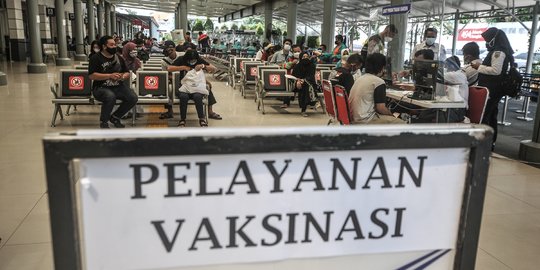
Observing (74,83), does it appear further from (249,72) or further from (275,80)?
(249,72)

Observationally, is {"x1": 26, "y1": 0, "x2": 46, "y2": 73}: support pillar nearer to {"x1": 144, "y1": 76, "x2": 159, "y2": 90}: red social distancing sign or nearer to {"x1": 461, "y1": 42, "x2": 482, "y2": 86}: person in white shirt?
{"x1": 144, "y1": 76, "x2": 159, "y2": 90}: red social distancing sign

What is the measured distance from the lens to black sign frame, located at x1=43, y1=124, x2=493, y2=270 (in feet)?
3.73

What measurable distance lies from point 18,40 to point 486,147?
2546 cm

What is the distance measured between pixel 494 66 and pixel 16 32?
22.3m

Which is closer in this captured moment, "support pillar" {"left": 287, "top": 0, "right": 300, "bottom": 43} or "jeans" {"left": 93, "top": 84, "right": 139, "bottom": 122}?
"jeans" {"left": 93, "top": 84, "right": 139, "bottom": 122}

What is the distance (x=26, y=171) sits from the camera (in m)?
5.00

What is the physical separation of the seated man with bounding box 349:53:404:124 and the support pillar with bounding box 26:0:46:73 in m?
14.2

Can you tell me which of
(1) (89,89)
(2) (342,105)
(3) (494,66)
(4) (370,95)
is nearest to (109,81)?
(1) (89,89)

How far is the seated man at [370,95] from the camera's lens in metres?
5.06

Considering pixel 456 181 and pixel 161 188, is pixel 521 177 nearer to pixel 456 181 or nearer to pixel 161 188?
pixel 456 181

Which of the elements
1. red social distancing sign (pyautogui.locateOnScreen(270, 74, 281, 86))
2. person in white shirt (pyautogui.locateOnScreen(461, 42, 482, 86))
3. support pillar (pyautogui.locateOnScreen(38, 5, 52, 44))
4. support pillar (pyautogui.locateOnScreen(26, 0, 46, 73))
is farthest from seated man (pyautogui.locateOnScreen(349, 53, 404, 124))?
support pillar (pyautogui.locateOnScreen(38, 5, 52, 44))

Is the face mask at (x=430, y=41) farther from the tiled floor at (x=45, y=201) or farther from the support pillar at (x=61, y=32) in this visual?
the support pillar at (x=61, y=32)

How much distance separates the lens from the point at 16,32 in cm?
2212

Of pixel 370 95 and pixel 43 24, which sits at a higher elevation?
pixel 43 24
